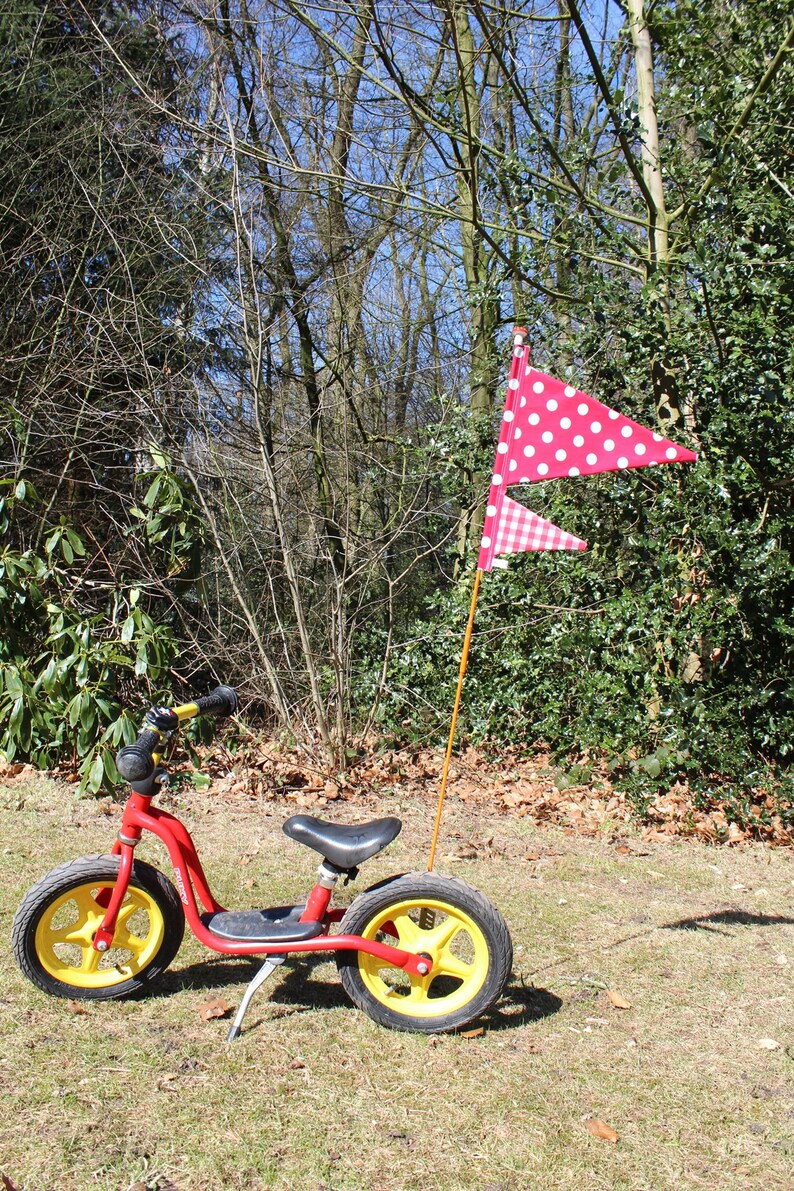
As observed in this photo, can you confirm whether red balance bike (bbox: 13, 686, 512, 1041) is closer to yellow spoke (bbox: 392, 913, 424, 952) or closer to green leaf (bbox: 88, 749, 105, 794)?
yellow spoke (bbox: 392, 913, 424, 952)

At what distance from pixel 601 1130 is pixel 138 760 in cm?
193

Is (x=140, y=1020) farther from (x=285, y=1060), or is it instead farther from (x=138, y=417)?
(x=138, y=417)

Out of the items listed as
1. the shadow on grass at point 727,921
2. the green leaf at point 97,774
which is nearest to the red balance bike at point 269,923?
the shadow on grass at point 727,921

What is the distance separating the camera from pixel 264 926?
365cm

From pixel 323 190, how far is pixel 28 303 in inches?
106

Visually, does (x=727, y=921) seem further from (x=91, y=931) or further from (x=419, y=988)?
(x=91, y=931)

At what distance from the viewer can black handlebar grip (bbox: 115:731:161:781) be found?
351 centimetres

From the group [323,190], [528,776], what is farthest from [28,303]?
[528,776]

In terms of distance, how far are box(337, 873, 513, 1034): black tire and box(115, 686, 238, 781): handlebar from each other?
0.90 metres

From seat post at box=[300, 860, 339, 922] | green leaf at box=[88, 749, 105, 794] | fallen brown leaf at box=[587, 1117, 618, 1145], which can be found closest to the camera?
fallen brown leaf at box=[587, 1117, 618, 1145]

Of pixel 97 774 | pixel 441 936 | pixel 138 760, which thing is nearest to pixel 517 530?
pixel 441 936

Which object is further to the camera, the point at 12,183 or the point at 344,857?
the point at 12,183

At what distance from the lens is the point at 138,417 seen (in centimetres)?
765

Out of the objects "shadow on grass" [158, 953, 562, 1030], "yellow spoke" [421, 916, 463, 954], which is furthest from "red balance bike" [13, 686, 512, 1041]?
"shadow on grass" [158, 953, 562, 1030]
